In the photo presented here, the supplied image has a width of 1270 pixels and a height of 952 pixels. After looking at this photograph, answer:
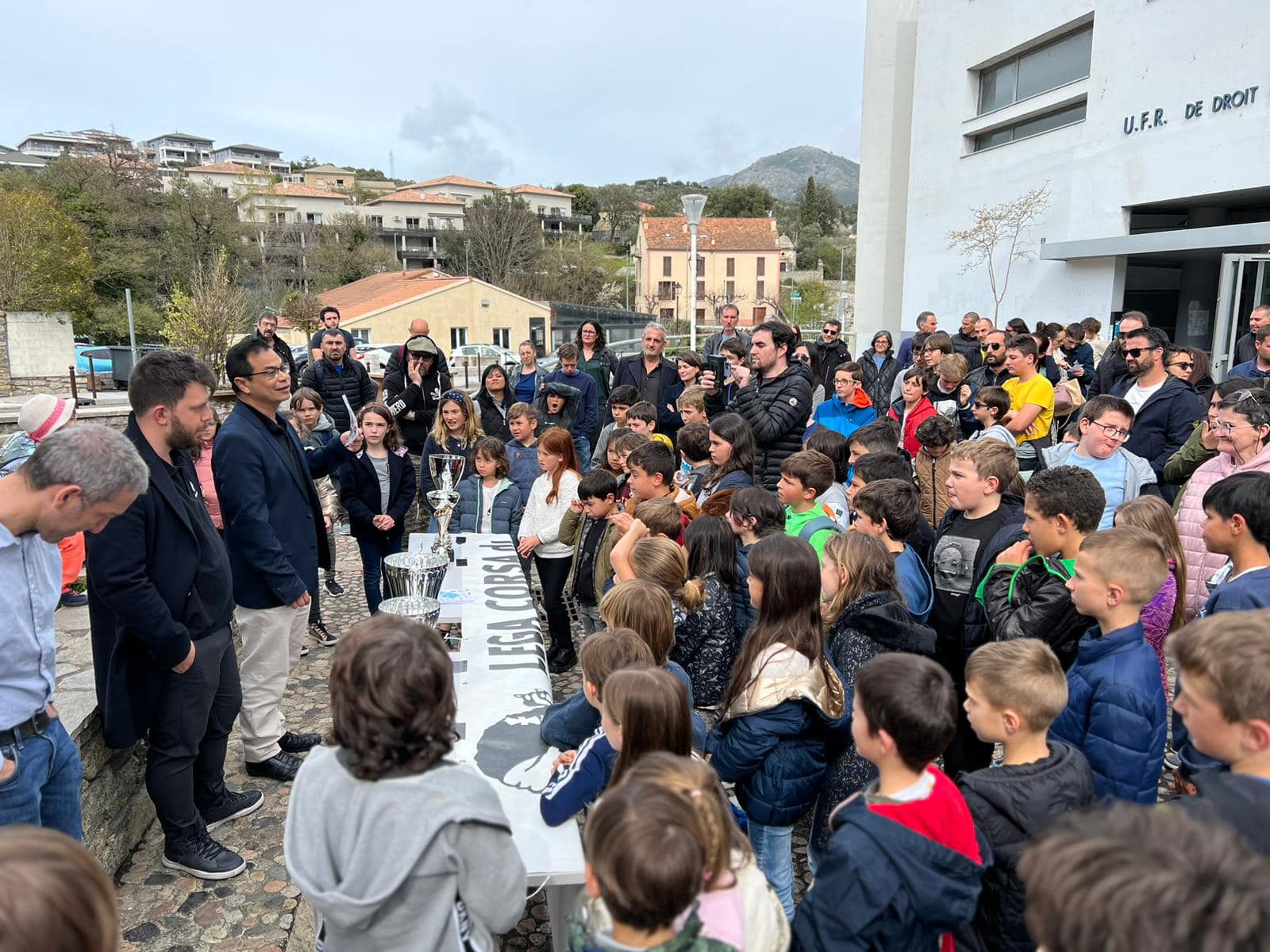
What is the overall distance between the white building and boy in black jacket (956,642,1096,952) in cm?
1178

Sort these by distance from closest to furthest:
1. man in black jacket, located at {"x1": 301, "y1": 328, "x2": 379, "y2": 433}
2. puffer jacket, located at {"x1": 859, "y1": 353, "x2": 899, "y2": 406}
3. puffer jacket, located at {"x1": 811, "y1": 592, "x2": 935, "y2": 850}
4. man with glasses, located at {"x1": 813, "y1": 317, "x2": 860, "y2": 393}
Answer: puffer jacket, located at {"x1": 811, "y1": 592, "x2": 935, "y2": 850}
man in black jacket, located at {"x1": 301, "y1": 328, "x2": 379, "y2": 433}
puffer jacket, located at {"x1": 859, "y1": 353, "x2": 899, "y2": 406}
man with glasses, located at {"x1": 813, "y1": 317, "x2": 860, "y2": 393}

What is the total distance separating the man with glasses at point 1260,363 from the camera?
18.6 feet

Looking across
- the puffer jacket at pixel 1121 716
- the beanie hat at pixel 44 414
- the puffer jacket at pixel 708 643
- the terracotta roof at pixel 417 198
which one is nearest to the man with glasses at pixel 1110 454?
the puffer jacket at pixel 1121 716

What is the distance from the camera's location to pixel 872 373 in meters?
10.3

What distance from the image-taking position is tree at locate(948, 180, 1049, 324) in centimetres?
1998

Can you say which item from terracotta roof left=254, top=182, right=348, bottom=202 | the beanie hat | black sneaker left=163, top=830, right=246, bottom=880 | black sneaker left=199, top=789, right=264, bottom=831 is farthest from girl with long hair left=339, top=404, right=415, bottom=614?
terracotta roof left=254, top=182, right=348, bottom=202

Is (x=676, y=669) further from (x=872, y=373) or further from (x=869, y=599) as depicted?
(x=872, y=373)

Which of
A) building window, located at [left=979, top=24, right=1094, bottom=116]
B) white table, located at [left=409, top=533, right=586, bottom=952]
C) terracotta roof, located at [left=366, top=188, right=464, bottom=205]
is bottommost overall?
white table, located at [left=409, top=533, right=586, bottom=952]

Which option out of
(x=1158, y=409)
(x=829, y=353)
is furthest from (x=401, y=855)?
(x=829, y=353)

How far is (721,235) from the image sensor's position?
73.2 m

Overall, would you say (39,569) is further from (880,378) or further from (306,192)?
(306,192)

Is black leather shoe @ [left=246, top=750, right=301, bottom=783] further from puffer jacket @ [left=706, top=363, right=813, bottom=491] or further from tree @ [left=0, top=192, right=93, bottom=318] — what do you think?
tree @ [left=0, top=192, right=93, bottom=318]

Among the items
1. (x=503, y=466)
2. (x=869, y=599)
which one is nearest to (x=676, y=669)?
(x=869, y=599)

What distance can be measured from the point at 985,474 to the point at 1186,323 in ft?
61.5
